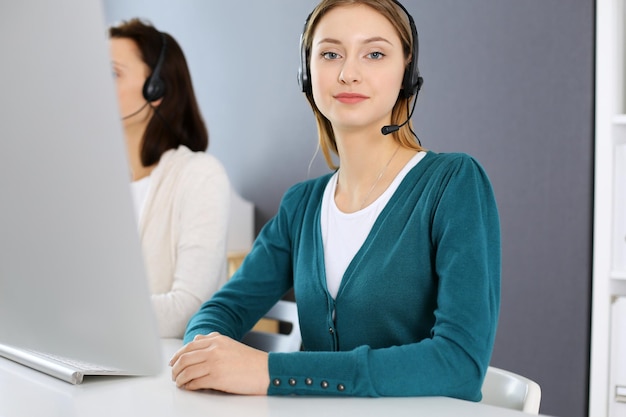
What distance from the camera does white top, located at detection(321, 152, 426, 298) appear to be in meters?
1.24

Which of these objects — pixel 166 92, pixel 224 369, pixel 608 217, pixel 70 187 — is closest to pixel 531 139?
pixel 608 217

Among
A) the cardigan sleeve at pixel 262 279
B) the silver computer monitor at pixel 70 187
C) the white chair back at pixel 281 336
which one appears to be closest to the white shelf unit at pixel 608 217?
the white chair back at pixel 281 336

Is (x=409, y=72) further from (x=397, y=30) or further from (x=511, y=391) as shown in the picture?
(x=511, y=391)

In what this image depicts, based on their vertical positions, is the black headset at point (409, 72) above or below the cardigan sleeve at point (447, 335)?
above

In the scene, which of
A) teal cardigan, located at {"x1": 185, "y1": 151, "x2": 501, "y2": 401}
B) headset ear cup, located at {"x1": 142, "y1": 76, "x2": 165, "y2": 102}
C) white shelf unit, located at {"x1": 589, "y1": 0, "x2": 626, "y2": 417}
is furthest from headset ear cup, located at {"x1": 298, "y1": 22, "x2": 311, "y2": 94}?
white shelf unit, located at {"x1": 589, "y1": 0, "x2": 626, "y2": 417}

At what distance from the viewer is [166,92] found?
200 centimetres

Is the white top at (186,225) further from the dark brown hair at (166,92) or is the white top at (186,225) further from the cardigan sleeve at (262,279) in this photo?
the cardigan sleeve at (262,279)

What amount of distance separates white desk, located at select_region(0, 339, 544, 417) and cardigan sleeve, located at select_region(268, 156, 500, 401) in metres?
0.02

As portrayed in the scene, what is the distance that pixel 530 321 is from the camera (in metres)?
2.35

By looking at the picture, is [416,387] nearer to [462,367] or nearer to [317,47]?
[462,367]

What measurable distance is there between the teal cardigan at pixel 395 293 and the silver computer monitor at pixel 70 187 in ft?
1.36

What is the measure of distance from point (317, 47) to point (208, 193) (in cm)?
68

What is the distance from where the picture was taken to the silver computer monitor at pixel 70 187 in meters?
0.49

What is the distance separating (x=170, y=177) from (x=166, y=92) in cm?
26
